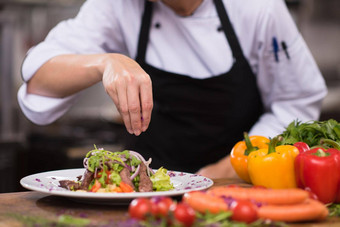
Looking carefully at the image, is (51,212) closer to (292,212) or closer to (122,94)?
(122,94)

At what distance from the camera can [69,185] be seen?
1468mm

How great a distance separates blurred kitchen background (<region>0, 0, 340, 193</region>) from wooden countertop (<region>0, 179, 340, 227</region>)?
2.31 meters

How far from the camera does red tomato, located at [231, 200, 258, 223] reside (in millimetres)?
1095

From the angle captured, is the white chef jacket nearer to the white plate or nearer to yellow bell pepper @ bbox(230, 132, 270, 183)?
yellow bell pepper @ bbox(230, 132, 270, 183)

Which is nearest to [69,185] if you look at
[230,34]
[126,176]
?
[126,176]

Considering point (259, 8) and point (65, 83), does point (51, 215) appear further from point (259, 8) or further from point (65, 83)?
point (259, 8)

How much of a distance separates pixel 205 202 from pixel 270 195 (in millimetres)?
156

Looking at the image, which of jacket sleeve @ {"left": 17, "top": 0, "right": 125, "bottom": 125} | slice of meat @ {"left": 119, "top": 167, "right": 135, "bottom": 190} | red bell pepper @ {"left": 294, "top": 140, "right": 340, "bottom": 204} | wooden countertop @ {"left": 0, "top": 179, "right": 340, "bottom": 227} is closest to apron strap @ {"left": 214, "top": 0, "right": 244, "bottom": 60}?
jacket sleeve @ {"left": 17, "top": 0, "right": 125, "bottom": 125}

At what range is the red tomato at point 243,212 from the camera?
3.59 feet

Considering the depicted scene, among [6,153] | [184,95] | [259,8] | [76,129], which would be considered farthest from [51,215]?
[76,129]

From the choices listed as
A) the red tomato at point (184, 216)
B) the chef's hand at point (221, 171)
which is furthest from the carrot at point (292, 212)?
the chef's hand at point (221, 171)

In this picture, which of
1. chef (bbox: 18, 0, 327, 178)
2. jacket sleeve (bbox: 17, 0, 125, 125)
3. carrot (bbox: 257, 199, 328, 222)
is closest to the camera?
carrot (bbox: 257, 199, 328, 222)

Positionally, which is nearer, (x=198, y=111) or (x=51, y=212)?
(x=51, y=212)

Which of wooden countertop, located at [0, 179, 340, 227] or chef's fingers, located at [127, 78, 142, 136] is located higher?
chef's fingers, located at [127, 78, 142, 136]
